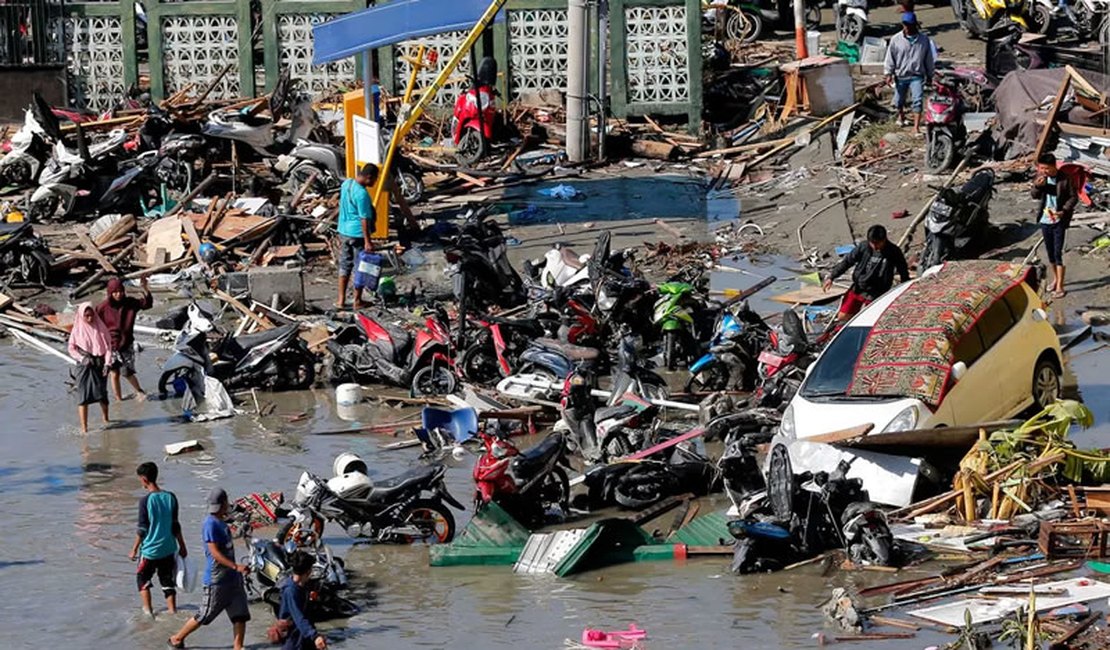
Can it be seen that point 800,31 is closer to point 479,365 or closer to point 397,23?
point 397,23

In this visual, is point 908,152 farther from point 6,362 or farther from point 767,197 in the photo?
point 6,362

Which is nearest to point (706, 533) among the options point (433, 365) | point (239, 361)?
point (433, 365)

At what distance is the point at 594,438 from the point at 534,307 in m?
3.87

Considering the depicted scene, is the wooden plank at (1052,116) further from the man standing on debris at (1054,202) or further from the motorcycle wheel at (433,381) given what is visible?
the motorcycle wheel at (433,381)

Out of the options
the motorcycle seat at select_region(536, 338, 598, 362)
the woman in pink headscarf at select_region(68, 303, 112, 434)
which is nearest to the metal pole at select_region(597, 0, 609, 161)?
the motorcycle seat at select_region(536, 338, 598, 362)

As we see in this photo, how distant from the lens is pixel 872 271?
62.8 feet

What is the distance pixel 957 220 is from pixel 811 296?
187 cm

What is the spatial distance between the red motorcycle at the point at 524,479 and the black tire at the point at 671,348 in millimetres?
4221

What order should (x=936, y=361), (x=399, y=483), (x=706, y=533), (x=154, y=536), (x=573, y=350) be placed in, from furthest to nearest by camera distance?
(x=573, y=350) → (x=936, y=361) → (x=399, y=483) → (x=706, y=533) → (x=154, y=536)

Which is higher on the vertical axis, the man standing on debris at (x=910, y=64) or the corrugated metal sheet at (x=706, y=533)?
the man standing on debris at (x=910, y=64)

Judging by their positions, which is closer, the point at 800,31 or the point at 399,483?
the point at 399,483

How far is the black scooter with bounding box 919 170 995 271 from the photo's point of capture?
21672 millimetres

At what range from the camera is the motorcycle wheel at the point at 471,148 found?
29.6 metres

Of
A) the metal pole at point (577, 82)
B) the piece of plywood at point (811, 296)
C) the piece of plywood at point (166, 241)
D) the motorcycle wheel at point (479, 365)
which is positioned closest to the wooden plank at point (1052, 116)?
the piece of plywood at point (811, 296)
